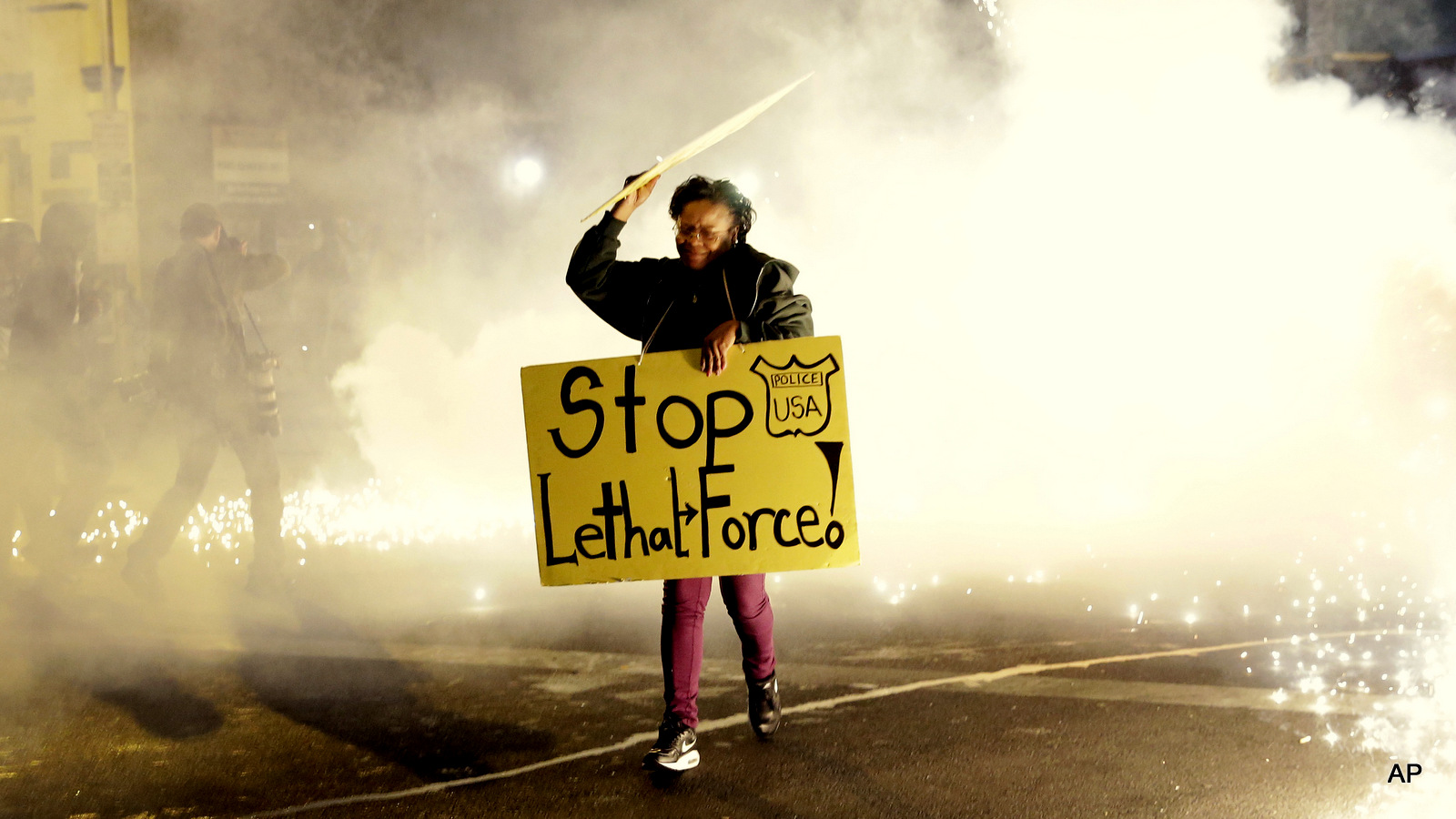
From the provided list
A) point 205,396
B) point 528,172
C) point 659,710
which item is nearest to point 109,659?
point 205,396

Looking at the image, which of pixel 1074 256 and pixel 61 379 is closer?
pixel 61 379

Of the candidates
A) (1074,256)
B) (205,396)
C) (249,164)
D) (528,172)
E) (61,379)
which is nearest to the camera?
(205,396)

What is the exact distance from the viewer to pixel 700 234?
332 cm

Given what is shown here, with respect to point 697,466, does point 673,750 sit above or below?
below

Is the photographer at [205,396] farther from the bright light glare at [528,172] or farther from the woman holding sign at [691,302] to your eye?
the bright light glare at [528,172]

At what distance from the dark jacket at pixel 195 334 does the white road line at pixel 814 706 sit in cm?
337

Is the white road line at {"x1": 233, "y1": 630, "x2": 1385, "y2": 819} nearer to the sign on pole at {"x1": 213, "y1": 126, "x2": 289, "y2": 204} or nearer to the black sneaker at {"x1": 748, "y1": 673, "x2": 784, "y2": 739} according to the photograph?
the black sneaker at {"x1": 748, "y1": 673, "x2": 784, "y2": 739}

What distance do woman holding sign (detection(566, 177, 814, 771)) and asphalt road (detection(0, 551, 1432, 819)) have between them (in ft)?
0.96

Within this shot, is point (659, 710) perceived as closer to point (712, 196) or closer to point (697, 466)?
point (697, 466)

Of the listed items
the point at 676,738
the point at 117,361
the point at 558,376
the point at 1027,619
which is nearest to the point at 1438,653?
the point at 1027,619

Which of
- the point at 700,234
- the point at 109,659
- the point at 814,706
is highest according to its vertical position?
the point at 700,234

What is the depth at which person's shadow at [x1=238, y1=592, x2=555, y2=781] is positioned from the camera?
3541mm

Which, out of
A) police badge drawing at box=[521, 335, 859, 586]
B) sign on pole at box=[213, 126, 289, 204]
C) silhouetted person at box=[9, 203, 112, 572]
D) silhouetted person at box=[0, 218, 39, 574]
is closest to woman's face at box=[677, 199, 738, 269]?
police badge drawing at box=[521, 335, 859, 586]

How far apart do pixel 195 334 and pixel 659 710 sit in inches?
142
